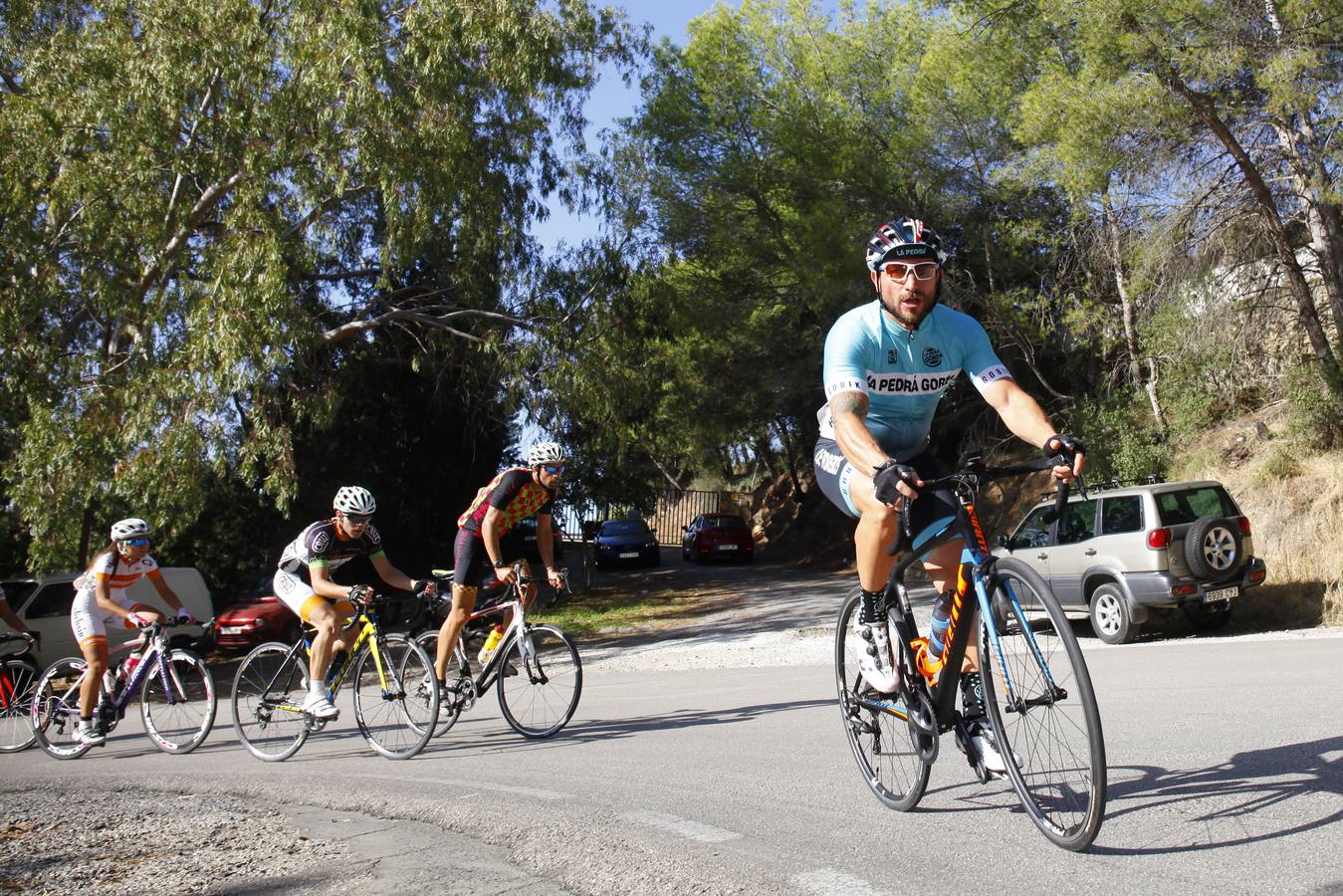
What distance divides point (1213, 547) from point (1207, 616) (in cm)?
184

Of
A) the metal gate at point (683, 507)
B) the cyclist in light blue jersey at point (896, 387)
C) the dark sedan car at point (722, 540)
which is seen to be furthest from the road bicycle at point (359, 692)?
the metal gate at point (683, 507)

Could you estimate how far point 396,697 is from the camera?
25.0 feet

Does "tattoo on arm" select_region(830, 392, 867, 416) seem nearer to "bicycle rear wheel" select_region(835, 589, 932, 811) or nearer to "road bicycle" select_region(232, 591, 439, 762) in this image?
"bicycle rear wheel" select_region(835, 589, 932, 811)

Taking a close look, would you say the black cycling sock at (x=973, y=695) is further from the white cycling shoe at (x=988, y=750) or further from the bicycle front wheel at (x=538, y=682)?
the bicycle front wheel at (x=538, y=682)

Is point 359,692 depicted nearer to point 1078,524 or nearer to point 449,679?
point 449,679

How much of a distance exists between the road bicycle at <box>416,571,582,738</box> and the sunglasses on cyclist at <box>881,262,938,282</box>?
4344mm

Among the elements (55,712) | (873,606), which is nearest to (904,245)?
(873,606)

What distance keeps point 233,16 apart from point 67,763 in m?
A: 12.6

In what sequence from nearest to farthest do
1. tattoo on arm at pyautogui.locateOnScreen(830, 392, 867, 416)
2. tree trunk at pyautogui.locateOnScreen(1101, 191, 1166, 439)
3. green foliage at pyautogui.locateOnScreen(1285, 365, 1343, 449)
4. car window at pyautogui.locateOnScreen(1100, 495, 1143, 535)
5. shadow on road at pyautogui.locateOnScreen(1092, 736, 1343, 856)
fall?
shadow on road at pyautogui.locateOnScreen(1092, 736, 1343, 856) → tattoo on arm at pyautogui.locateOnScreen(830, 392, 867, 416) → car window at pyautogui.locateOnScreen(1100, 495, 1143, 535) → green foliage at pyautogui.locateOnScreen(1285, 365, 1343, 449) → tree trunk at pyautogui.locateOnScreen(1101, 191, 1166, 439)

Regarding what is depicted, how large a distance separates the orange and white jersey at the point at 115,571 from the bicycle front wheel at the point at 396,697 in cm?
245

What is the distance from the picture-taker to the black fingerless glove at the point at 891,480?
359 centimetres

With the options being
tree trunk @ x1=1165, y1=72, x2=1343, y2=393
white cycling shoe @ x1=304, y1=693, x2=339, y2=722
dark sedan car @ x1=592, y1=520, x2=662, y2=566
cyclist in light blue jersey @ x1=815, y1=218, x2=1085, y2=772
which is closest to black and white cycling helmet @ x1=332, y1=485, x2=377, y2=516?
white cycling shoe @ x1=304, y1=693, x2=339, y2=722

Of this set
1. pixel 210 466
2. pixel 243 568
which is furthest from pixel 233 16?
pixel 243 568

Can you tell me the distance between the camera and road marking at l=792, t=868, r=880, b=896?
3.58 meters
